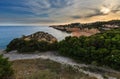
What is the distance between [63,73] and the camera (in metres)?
12.5

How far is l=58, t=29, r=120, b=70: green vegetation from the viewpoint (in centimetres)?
1545

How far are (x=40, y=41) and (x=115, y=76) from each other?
10173 mm

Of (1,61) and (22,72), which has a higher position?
(1,61)

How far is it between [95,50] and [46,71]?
5497 mm

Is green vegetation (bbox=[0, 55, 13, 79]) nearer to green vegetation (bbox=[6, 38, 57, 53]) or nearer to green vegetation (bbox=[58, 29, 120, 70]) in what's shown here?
green vegetation (bbox=[58, 29, 120, 70])

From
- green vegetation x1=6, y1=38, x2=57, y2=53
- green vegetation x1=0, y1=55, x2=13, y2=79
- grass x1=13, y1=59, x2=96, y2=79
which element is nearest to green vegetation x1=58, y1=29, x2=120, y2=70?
green vegetation x1=6, y1=38, x2=57, y2=53

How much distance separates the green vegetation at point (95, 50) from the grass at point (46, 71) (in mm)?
2830

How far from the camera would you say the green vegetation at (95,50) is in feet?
50.7

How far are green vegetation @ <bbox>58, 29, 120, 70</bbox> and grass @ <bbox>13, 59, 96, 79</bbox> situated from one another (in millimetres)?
2830

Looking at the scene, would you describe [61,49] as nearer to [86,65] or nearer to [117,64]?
[86,65]

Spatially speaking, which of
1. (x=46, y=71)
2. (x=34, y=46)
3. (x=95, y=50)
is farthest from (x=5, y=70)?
(x=34, y=46)

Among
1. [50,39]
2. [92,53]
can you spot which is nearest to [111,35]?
[92,53]

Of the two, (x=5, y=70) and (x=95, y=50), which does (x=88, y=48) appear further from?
(x=5, y=70)

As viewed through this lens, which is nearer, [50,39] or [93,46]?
[93,46]
